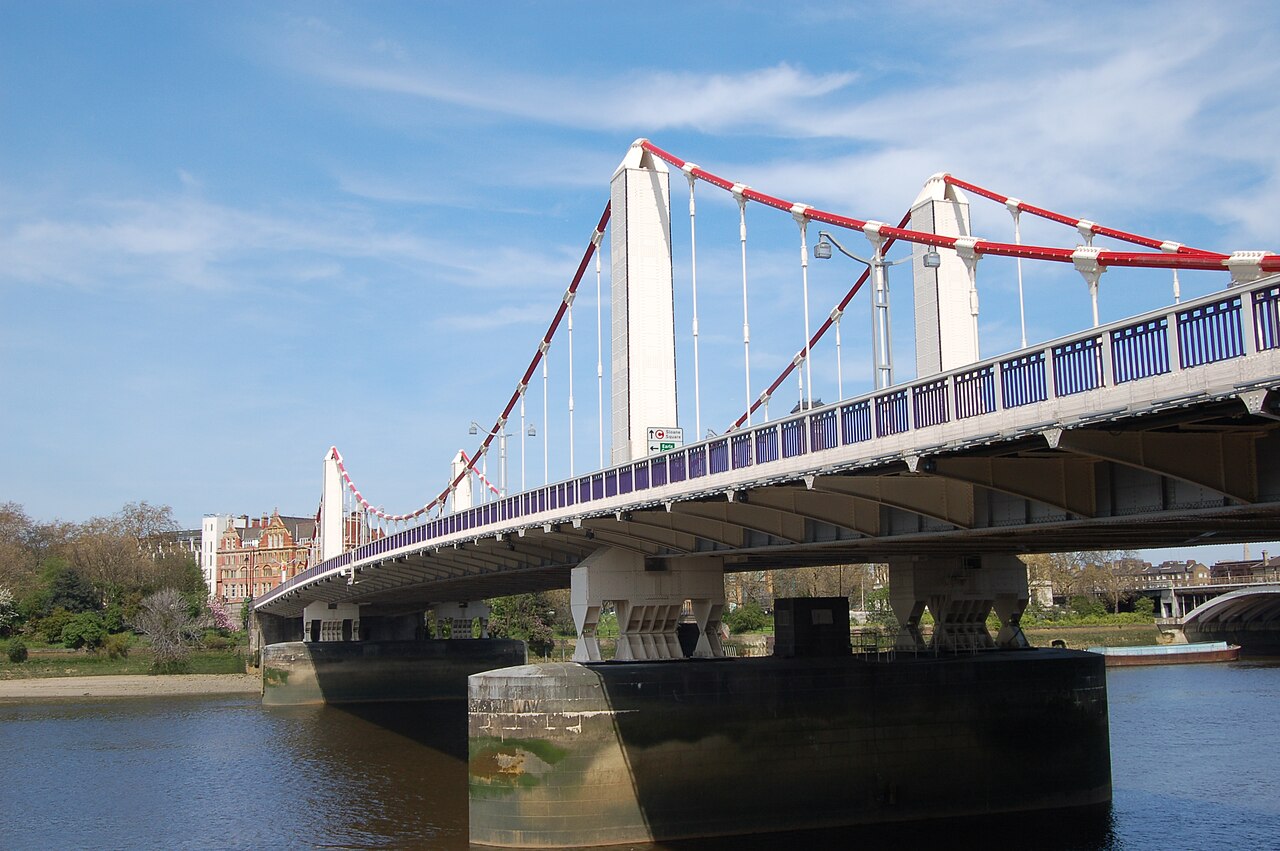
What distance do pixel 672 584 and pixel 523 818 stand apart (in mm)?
8040

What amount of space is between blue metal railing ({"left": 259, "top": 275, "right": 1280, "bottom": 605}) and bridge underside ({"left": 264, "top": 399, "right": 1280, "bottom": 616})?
56 cm

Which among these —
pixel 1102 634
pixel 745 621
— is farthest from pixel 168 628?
pixel 1102 634

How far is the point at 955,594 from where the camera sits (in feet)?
122

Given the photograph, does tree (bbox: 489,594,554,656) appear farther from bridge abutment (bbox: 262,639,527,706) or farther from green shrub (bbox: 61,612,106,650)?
green shrub (bbox: 61,612,106,650)

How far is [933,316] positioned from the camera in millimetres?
37281

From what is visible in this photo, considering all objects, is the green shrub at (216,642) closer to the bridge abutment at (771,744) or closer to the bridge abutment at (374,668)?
the bridge abutment at (374,668)

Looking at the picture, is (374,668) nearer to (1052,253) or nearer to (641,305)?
(641,305)

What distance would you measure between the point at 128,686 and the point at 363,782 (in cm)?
4733

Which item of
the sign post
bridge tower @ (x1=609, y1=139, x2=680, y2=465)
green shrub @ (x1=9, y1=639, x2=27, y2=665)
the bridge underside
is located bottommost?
green shrub @ (x1=9, y1=639, x2=27, y2=665)

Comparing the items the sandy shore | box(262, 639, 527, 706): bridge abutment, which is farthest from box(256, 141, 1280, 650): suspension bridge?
the sandy shore

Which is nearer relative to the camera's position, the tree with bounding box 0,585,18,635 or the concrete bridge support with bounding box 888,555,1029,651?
the concrete bridge support with bounding box 888,555,1029,651

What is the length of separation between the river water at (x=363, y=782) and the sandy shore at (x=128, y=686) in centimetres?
1178

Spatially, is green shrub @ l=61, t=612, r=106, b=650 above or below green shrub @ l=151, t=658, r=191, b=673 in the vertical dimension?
above

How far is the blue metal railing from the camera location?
14984 mm
